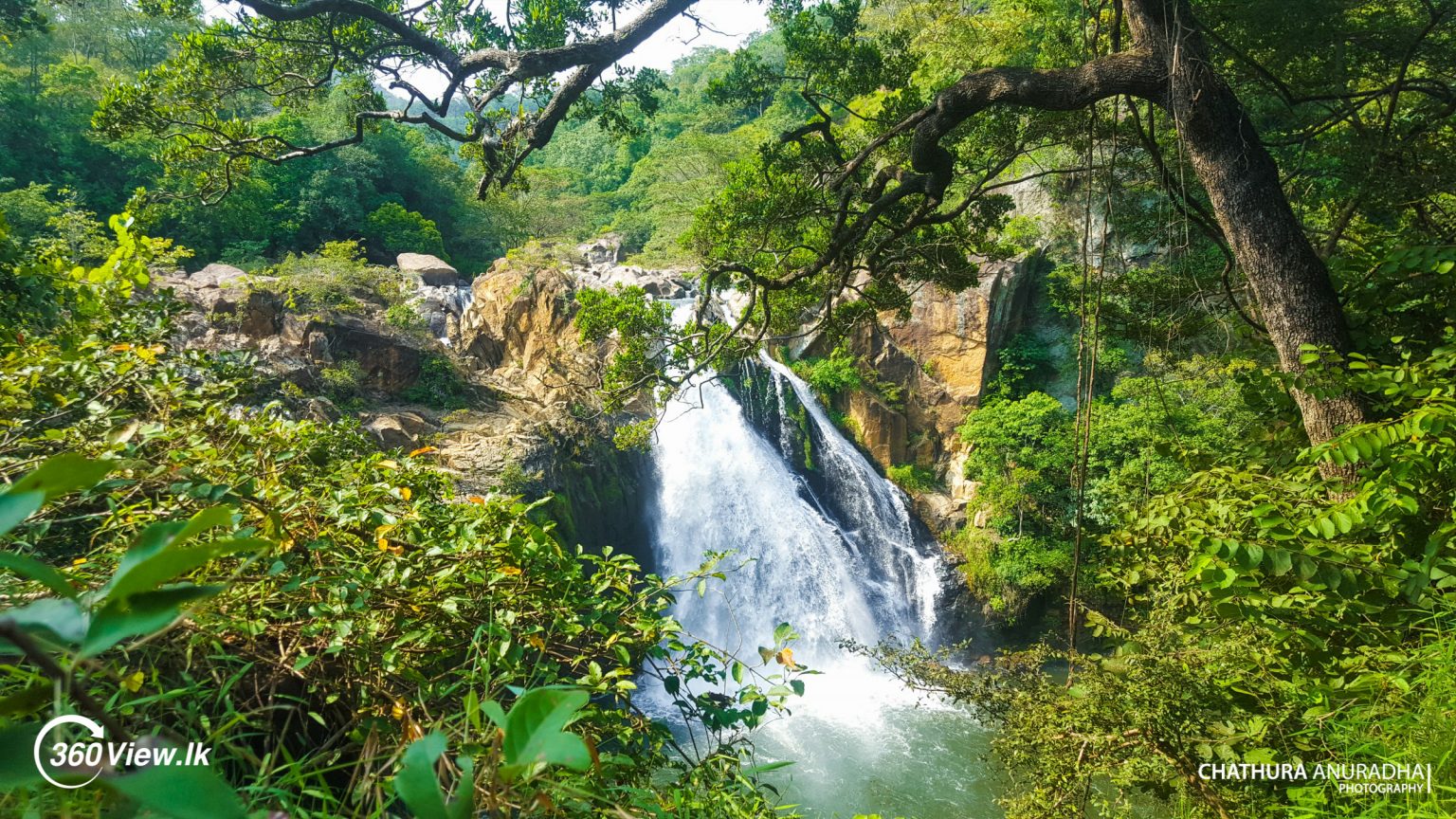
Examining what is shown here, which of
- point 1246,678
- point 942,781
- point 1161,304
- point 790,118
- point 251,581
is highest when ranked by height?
point 790,118

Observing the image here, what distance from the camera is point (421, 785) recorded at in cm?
38

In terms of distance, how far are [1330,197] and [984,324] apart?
8.62m

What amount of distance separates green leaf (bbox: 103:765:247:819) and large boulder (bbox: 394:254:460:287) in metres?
18.3

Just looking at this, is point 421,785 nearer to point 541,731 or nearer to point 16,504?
point 541,731

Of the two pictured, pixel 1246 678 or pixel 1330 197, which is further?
pixel 1330 197

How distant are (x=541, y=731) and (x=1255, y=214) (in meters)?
3.43

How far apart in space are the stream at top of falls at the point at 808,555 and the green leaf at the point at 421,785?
8.97 m

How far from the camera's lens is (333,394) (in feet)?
35.9

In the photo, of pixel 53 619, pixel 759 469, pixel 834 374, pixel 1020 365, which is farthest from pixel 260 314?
pixel 1020 365

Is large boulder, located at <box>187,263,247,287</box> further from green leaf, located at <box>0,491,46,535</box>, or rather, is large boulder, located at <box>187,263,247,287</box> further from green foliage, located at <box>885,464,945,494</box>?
green leaf, located at <box>0,491,46,535</box>

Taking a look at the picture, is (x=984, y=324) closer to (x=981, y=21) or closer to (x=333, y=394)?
(x=981, y=21)

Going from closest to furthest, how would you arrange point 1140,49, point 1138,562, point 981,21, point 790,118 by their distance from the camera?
1. point 1138,562
2. point 1140,49
3. point 981,21
4. point 790,118

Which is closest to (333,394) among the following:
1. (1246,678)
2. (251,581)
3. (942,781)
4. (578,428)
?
(578,428)

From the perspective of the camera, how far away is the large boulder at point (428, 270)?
56.3ft
